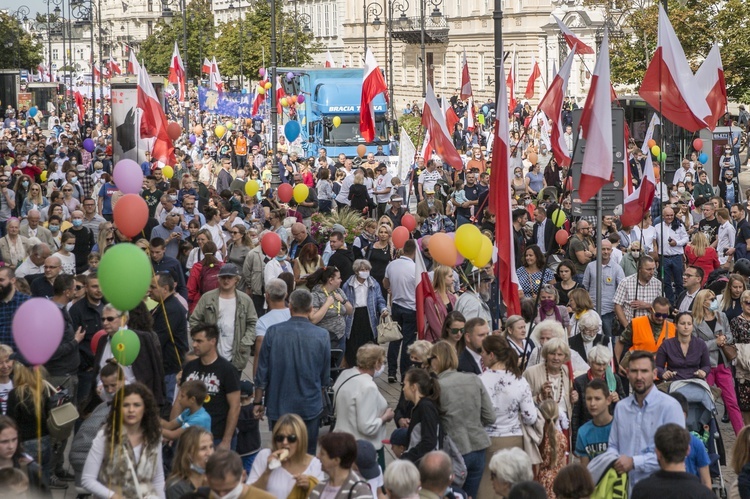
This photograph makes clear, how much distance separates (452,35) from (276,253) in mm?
60111

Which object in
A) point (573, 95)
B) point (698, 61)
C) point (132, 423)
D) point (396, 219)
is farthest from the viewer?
point (573, 95)

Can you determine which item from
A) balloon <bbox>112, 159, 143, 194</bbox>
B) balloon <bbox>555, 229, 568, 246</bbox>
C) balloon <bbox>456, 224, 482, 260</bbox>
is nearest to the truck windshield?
balloon <bbox>555, 229, 568, 246</bbox>

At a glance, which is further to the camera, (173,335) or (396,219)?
(396,219)

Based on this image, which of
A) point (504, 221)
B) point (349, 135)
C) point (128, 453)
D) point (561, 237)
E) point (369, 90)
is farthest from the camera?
point (349, 135)

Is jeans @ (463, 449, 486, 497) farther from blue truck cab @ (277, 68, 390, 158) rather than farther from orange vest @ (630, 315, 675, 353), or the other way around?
blue truck cab @ (277, 68, 390, 158)

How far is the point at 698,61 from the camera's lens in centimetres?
3972

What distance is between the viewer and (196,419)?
7.82m

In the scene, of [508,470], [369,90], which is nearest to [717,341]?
[508,470]

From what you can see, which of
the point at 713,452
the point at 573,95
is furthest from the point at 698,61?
the point at 713,452

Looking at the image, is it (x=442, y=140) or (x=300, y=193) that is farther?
(x=442, y=140)

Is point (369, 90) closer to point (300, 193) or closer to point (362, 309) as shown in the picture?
point (300, 193)

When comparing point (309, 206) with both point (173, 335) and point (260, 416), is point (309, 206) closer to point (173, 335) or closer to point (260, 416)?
point (173, 335)

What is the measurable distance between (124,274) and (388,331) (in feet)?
15.7

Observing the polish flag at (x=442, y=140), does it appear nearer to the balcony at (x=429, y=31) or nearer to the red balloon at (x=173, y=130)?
the red balloon at (x=173, y=130)
